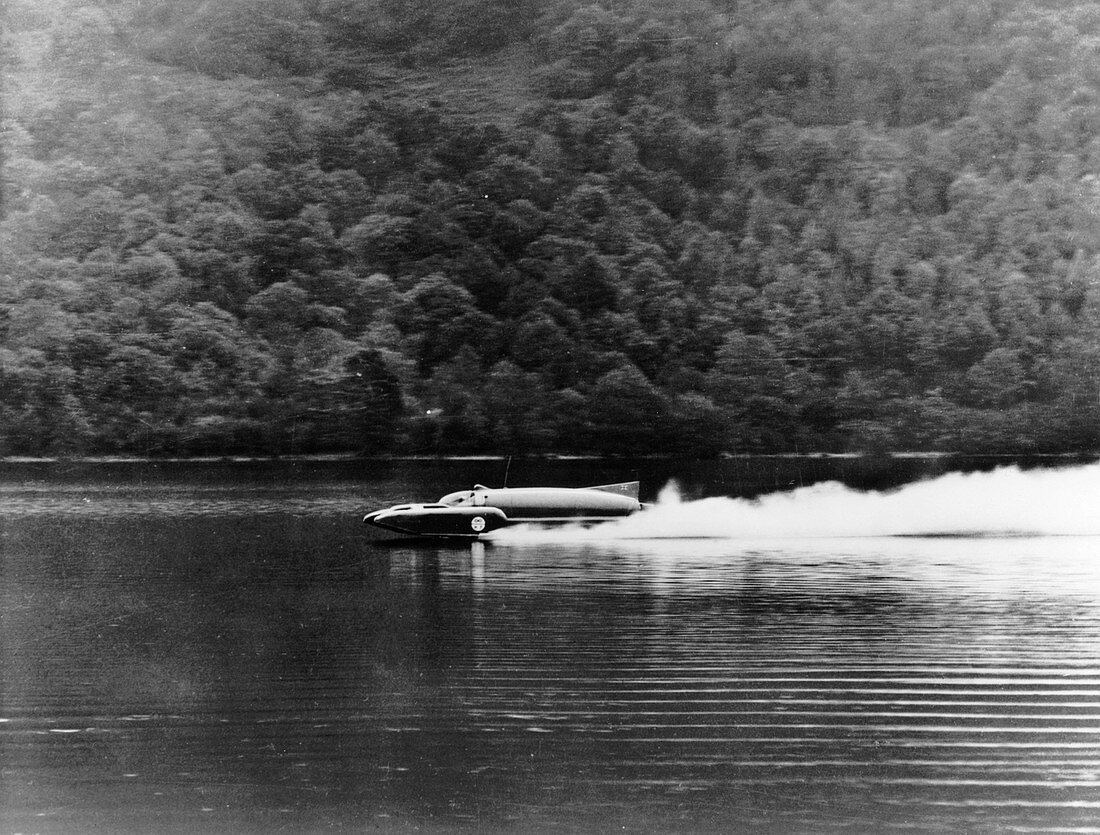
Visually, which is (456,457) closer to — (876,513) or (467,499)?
(467,499)

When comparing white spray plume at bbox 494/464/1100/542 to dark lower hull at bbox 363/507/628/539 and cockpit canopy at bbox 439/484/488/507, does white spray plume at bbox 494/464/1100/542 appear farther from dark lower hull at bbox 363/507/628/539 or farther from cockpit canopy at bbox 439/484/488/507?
cockpit canopy at bbox 439/484/488/507

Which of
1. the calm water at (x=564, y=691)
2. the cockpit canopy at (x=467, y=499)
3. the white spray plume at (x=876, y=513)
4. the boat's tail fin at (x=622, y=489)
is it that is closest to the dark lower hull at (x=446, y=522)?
the cockpit canopy at (x=467, y=499)

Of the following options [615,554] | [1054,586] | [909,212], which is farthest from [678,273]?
[1054,586]

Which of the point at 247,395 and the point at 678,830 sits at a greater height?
the point at 247,395

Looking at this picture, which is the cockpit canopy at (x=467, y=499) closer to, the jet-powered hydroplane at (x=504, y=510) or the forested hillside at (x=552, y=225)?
the jet-powered hydroplane at (x=504, y=510)

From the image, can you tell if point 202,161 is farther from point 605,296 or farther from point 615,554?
point 615,554
